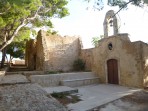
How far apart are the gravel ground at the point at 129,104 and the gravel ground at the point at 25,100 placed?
205cm

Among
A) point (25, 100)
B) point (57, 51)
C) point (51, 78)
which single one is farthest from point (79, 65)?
point (25, 100)

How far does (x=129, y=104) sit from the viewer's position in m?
8.92

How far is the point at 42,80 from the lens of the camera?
1289 cm

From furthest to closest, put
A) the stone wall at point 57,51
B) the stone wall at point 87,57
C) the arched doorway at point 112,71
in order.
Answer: the stone wall at point 87,57 < the stone wall at point 57,51 < the arched doorway at point 112,71

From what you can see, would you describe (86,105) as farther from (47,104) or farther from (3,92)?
(3,92)

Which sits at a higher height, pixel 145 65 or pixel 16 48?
pixel 16 48

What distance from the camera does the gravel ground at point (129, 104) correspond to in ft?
26.7

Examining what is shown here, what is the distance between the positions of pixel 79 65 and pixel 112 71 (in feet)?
17.0

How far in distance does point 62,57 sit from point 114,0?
37.5ft

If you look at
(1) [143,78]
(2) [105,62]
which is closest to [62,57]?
(2) [105,62]

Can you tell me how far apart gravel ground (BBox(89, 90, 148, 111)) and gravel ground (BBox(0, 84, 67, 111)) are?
2049 mm

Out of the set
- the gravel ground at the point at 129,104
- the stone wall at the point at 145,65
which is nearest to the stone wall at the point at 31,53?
the stone wall at the point at 145,65

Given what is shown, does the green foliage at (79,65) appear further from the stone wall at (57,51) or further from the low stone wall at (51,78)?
the low stone wall at (51,78)

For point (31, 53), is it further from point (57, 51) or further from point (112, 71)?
point (112, 71)
